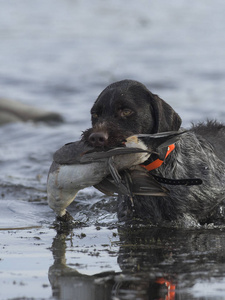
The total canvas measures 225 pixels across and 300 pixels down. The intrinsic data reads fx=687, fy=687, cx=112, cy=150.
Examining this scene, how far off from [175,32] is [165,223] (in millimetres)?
18305

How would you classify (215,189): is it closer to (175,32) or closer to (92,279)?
(92,279)

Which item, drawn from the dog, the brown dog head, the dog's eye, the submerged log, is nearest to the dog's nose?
the dog

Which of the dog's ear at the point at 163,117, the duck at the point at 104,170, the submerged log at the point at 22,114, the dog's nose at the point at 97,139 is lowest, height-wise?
the duck at the point at 104,170

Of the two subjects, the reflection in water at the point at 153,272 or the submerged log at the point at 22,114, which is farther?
the submerged log at the point at 22,114

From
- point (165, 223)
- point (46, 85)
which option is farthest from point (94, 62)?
point (165, 223)

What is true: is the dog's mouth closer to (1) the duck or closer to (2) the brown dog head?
(1) the duck

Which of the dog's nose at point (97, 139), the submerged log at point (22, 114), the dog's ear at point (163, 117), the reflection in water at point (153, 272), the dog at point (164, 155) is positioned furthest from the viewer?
the submerged log at point (22, 114)

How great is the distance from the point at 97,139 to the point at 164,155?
86 cm

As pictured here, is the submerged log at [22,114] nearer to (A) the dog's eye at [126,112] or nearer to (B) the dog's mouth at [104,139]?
(A) the dog's eye at [126,112]

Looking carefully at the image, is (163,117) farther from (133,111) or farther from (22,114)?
(22,114)

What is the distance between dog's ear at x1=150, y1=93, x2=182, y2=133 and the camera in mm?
6160

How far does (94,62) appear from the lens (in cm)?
1977

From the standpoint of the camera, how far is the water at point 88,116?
464 cm

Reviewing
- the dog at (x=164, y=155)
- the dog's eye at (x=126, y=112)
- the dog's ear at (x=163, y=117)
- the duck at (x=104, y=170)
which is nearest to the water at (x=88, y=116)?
the dog at (x=164, y=155)
